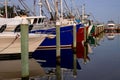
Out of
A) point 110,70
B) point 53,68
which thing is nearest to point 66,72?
point 53,68

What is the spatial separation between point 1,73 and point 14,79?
2428 mm

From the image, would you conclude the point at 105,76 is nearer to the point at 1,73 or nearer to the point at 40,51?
the point at 1,73

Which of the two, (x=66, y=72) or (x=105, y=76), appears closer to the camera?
(x=105, y=76)

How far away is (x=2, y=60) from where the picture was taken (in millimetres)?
27766

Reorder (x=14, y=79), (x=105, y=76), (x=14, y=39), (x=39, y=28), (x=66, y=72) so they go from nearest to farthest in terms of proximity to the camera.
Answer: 1. (x=14, y=79)
2. (x=105, y=76)
3. (x=66, y=72)
4. (x=14, y=39)
5. (x=39, y=28)

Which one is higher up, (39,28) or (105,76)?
(39,28)

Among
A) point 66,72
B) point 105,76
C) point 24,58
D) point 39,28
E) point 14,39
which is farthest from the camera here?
point 39,28

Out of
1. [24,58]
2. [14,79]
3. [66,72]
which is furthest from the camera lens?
[66,72]

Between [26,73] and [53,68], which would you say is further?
[53,68]

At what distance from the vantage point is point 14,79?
774 inches

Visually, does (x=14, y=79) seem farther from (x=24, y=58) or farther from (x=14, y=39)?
(x=14, y=39)

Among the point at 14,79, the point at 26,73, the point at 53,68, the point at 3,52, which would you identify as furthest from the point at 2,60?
the point at 26,73

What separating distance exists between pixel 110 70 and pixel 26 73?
363 inches

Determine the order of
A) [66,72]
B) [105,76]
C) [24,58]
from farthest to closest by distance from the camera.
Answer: [66,72], [105,76], [24,58]
